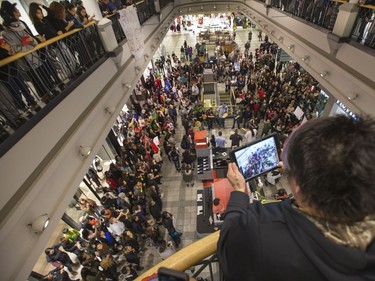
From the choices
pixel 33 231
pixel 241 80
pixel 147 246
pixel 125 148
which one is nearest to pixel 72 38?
pixel 33 231

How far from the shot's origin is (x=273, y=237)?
38.4 inches

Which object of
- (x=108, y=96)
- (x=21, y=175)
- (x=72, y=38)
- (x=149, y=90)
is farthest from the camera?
(x=149, y=90)

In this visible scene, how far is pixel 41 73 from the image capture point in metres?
4.14

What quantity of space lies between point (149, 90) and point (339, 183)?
14.4 meters

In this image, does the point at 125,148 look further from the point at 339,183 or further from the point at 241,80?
the point at 339,183

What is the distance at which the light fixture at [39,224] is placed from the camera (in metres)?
3.11

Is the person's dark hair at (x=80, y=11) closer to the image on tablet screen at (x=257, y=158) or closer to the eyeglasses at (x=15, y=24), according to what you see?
the eyeglasses at (x=15, y=24)

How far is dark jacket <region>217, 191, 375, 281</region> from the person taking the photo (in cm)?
83

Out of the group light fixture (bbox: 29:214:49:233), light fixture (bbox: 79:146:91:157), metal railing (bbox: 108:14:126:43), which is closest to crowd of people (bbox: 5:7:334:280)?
metal railing (bbox: 108:14:126:43)

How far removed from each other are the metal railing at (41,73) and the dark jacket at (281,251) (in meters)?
3.32

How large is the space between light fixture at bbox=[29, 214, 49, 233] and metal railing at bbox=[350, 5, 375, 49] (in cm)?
681

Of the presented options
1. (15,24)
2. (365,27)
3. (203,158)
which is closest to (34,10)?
(15,24)

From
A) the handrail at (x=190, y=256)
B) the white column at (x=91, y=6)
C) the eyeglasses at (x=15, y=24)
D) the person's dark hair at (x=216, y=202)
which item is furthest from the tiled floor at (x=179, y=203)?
the eyeglasses at (x=15, y=24)

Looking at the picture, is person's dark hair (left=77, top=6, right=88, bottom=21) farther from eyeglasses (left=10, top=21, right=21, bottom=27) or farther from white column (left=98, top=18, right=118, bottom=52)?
eyeglasses (left=10, top=21, right=21, bottom=27)
